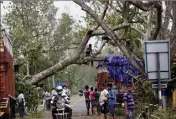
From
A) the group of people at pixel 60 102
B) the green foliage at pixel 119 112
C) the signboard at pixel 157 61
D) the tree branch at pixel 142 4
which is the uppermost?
the tree branch at pixel 142 4

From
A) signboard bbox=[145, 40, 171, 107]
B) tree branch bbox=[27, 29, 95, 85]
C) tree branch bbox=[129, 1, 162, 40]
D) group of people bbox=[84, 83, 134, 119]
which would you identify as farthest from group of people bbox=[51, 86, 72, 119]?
tree branch bbox=[27, 29, 95, 85]

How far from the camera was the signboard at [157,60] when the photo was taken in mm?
11578

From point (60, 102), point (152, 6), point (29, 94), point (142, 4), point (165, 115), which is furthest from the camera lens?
point (29, 94)

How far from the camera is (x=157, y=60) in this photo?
11555 millimetres

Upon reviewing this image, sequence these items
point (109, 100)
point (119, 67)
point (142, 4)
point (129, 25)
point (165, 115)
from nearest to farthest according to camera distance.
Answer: point (165, 115)
point (142, 4)
point (109, 100)
point (129, 25)
point (119, 67)

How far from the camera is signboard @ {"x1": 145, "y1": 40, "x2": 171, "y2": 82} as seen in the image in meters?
11.6

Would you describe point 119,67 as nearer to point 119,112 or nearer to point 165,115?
point 119,112

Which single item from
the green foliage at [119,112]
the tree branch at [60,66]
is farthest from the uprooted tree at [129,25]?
the green foliage at [119,112]

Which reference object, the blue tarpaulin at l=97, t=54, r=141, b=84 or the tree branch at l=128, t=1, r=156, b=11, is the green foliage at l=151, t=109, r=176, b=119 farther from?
the blue tarpaulin at l=97, t=54, r=141, b=84

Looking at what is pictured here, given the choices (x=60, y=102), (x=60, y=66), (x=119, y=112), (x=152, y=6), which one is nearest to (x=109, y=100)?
(x=60, y=102)

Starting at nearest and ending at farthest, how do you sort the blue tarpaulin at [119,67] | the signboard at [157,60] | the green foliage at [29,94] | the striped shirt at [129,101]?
the signboard at [157,60], the striped shirt at [129,101], the blue tarpaulin at [119,67], the green foliage at [29,94]

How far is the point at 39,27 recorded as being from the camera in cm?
4125

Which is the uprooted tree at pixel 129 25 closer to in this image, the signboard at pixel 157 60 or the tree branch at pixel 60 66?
the tree branch at pixel 60 66

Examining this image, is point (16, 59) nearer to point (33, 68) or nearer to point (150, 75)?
point (33, 68)
